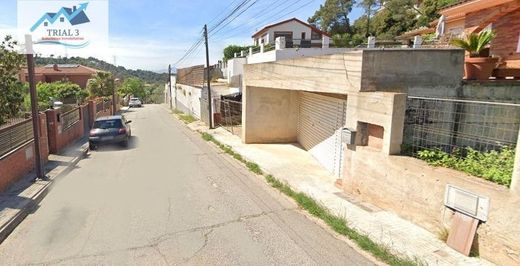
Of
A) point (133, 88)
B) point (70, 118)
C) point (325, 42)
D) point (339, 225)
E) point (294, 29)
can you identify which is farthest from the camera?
point (133, 88)

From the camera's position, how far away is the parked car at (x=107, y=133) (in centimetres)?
1402

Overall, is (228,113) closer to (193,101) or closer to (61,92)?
(193,101)

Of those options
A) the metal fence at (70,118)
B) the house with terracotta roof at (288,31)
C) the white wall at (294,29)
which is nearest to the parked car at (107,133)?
the metal fence at (70,118)

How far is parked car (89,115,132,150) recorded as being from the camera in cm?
1402

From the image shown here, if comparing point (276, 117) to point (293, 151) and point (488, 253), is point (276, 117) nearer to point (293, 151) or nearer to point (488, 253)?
point (293, 151)

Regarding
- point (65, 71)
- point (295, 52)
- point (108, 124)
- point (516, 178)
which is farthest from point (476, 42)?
point (65, 71)

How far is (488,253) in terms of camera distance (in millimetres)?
4594

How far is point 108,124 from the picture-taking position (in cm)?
1457

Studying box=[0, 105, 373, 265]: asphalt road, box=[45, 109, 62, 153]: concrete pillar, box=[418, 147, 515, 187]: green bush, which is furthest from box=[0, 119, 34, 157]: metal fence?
box=[418, 147, 515, 187]: green bush

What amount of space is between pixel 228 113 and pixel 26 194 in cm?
1483

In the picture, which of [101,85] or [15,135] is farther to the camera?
[101,85]

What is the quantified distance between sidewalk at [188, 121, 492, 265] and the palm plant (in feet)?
15.0

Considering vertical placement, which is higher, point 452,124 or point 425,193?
point 452,124

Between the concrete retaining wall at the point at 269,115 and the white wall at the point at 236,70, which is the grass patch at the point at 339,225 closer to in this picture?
the concrete retaining wall at the point at 269,115
